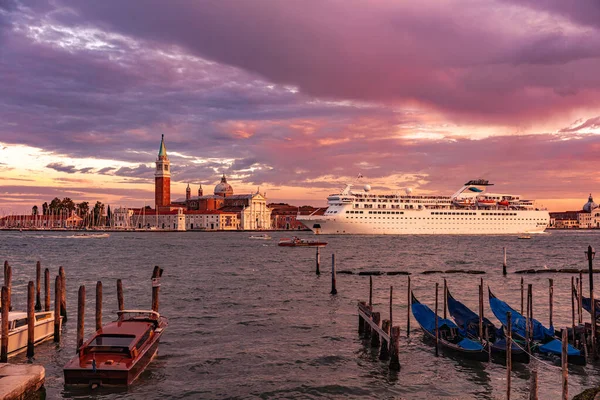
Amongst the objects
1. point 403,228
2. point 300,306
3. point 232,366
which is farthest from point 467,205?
point 232,366

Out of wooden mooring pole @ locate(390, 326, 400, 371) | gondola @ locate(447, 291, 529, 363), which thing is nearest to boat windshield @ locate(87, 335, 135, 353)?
wooden mooring pole @ locate(390, 326, 400, 371)

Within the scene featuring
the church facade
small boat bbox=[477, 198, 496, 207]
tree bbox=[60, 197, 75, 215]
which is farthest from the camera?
tree bbox=[60, 197, 75, 215]

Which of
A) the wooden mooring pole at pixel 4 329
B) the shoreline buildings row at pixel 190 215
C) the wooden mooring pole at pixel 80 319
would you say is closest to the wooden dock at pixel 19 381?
the wooden mooring pole at pixel 4 329

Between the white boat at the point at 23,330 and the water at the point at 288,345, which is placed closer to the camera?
the water at the point at 288,345

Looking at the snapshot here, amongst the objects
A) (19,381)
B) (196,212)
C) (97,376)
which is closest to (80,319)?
(97,376)

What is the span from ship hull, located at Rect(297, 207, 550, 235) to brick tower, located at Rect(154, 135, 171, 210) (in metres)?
88.7

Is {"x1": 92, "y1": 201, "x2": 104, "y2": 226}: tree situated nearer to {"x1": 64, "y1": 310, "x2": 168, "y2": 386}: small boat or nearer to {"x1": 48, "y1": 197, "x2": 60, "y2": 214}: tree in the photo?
{"x1": 48, "y1": 197, "x2": 60, "y2": 214}: tree

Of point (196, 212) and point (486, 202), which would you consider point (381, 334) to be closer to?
point (486, 202)

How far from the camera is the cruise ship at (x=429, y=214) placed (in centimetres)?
9750

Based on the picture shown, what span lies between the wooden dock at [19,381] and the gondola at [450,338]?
9.97m

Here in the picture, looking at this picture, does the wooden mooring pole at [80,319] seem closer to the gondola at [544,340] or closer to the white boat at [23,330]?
the white boat at [23,330]

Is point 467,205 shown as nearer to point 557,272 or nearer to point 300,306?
point 557,272

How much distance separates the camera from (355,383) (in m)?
12.8

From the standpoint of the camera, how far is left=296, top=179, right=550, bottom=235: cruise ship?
97500 mm
